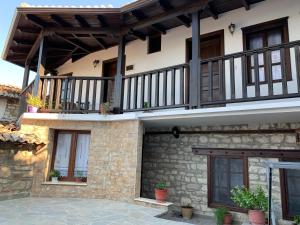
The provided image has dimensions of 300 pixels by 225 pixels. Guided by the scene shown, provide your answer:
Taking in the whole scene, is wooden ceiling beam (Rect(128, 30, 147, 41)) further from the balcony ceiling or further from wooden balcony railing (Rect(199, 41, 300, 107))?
wooden balcony railing (Rect(199, 41, 300, 107))

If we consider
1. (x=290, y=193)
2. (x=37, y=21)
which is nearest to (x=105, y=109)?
(x=37, y=21)

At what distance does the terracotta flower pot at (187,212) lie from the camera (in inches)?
269

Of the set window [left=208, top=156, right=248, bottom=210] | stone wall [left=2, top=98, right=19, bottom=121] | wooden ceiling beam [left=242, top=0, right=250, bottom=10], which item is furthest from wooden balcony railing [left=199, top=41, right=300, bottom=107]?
stone wall [left=2, top=98, right=19, bottom=121]

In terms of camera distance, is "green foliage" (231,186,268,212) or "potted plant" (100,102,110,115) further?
"potted plant" (100,102,110,115)

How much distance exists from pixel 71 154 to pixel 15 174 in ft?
4.83

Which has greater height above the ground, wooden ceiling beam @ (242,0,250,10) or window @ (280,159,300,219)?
wooden ceiling beam @ (242,0,250,10)

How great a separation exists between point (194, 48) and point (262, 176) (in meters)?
3.44

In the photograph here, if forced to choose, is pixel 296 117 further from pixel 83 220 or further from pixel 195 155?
pixel 83 220

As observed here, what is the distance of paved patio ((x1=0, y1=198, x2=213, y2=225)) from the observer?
4.91 metres

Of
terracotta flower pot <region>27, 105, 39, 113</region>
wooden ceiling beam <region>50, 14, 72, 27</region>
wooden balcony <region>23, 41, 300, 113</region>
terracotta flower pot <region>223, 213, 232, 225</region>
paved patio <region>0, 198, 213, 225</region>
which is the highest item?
wooden ceiling beam <region>50, 14, 72, 27</region>

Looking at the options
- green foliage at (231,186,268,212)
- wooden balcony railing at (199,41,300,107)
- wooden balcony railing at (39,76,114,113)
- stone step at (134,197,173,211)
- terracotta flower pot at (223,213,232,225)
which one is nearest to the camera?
wooden balcony railing at (199,41,300,107)

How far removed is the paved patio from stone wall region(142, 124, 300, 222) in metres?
1.62

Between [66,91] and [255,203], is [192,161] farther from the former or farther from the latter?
[66,91]

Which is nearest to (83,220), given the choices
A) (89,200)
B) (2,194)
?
(89,200)
